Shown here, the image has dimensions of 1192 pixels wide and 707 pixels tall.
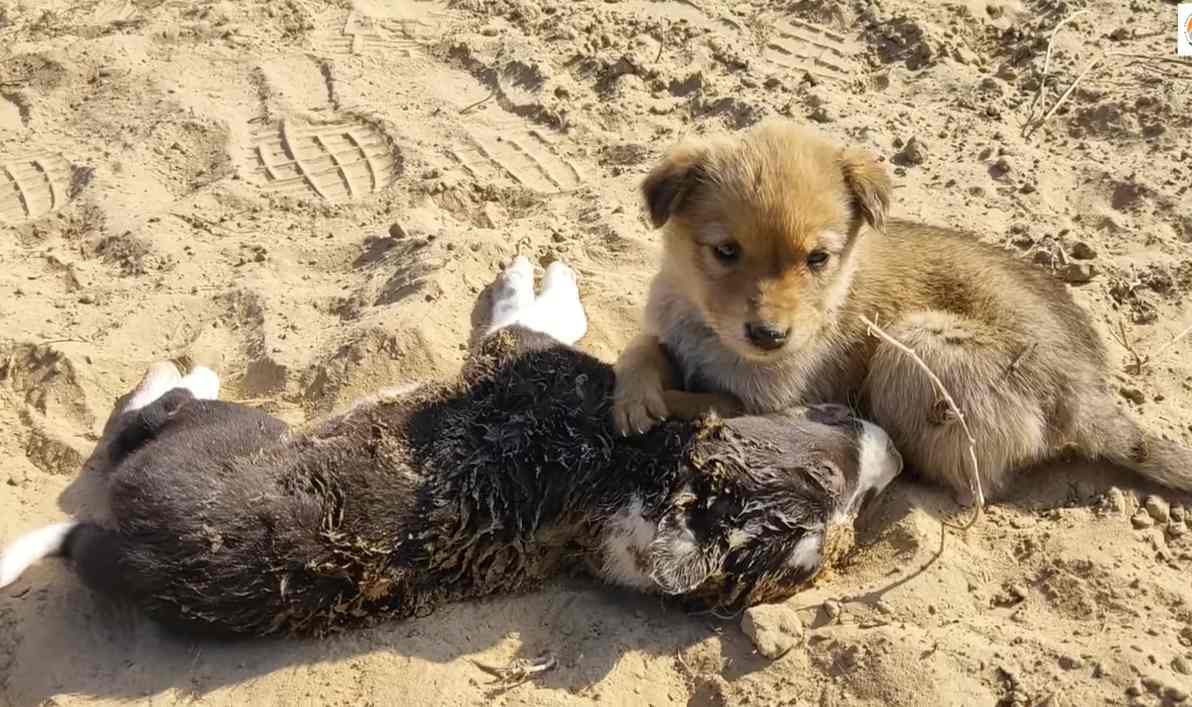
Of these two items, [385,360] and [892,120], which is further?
[892,120]

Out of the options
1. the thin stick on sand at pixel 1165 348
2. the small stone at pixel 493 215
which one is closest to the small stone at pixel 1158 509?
the thin stick on sand at pixel 1165 348

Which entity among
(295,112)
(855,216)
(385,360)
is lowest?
(385,360)

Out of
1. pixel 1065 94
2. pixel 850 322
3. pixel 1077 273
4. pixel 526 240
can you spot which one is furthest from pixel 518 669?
pixel 1065 94

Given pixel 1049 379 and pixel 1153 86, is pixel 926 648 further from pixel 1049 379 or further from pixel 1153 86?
pixel 1153 86

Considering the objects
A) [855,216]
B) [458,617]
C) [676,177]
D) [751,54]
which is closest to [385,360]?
[458,617]

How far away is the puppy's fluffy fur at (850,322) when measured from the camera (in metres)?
4.21

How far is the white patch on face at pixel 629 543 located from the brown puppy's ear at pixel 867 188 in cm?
159

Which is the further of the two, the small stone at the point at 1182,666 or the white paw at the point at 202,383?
the white paw at the point at 202,383

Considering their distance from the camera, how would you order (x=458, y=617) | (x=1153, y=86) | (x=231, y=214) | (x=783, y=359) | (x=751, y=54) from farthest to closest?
(x=751, y=54) → (x=1153, y=86) → (x=231, y=214) → (x=783, y=359) → (x=458, y=617)

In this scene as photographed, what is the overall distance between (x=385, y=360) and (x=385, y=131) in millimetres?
2110

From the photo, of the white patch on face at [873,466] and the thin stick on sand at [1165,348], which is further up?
the thin stick on sand at [1165,348]

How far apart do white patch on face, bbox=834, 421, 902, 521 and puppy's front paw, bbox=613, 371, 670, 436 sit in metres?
0.90

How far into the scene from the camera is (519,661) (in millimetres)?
4227

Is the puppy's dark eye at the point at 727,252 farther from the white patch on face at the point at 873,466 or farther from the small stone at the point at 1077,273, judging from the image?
the small stone at the point at 1077,273
